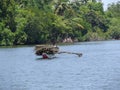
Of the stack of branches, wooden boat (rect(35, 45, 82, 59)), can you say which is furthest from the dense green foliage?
the stack of branches

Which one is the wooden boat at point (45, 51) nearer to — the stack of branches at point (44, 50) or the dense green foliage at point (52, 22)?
the stack of branches at point (44, 50)

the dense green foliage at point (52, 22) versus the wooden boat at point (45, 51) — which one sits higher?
the dense green foliage at point (52, 22)

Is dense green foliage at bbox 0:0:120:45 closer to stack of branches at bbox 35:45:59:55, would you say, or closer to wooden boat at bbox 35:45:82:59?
wooden boat at bbox 35:45:82:59

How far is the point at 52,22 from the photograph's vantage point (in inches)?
5404

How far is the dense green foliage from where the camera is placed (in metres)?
119

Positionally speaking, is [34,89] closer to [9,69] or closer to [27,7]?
[9,69]

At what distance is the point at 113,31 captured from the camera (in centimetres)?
18550

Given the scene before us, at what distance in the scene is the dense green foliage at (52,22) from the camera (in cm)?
11919

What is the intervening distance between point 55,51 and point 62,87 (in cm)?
3417

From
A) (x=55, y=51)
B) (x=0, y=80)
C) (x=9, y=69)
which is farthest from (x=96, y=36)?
(x=0, y=80)

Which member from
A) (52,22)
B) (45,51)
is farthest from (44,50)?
(52,22)

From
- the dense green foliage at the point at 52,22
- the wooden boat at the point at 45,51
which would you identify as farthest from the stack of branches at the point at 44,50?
the dense green foliage at the point at 52,22

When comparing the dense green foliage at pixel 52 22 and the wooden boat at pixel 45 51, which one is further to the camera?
the dense green foliage at pixel 52 22

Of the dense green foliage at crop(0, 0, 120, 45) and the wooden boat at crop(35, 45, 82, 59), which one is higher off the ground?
the dense green foliage at crop(0, 0, 120, 45)
